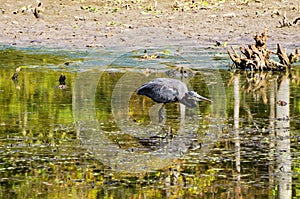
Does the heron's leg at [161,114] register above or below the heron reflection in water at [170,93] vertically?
below

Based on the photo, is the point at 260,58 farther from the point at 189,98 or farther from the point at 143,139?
the point at 143,139


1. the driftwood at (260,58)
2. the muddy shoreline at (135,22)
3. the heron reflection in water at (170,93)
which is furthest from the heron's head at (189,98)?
the muddy shoreline at (135,22)

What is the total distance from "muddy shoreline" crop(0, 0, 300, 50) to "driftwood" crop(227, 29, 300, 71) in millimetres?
3439

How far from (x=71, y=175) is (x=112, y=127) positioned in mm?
2437

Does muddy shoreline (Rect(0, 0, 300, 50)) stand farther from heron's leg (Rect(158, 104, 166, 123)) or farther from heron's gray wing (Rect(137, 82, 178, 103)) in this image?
heron's leg (Rect(158, 104, 166, 123))

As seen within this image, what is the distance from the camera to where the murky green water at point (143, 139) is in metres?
7.07

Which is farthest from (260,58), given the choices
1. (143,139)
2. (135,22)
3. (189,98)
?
(143,139)

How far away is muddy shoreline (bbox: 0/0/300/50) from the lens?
20.7 metres

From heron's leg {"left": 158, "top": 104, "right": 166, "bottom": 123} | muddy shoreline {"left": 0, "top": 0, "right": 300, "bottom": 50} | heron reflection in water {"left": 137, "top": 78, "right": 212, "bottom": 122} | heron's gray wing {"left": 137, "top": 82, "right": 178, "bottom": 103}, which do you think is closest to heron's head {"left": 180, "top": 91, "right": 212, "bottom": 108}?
heron reflection in water {"left": 137, "top": 78, "right": 212, "bottom": 122}

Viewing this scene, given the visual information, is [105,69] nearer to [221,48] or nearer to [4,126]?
[221,48]

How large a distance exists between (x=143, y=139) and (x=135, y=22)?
13060 mm

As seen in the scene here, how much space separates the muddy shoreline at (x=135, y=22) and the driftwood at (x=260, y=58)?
344 cm

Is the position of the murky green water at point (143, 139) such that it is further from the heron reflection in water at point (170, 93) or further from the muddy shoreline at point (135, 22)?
the muddy shoreline at point (135, 22)

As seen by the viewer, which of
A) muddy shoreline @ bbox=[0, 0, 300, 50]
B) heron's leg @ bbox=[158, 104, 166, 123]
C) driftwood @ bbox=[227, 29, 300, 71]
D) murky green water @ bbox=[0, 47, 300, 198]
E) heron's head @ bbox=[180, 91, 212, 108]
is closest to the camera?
murky green water @ bbox=[0, 47, 300, 198]
